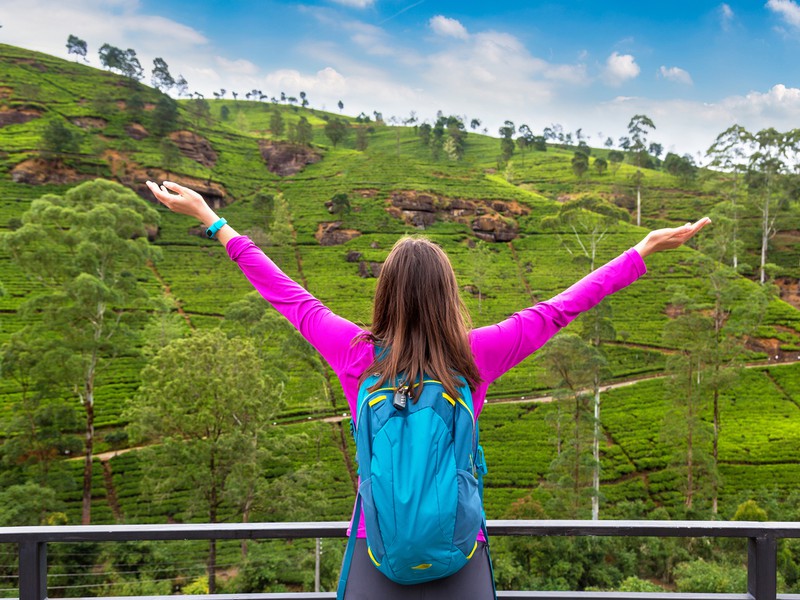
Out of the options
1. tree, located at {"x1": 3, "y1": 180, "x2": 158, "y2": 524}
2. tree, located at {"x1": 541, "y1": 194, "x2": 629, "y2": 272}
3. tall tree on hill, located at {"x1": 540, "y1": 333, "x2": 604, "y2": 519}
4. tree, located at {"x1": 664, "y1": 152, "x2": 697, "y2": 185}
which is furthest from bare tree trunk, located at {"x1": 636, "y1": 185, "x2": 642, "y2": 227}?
tree, located at {"x1": 3, "y1": 180, "x2": 158, "y2": 524}

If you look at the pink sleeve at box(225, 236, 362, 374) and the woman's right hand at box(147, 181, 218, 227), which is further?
the woman's right hand at box(147, 181, 218, 227)

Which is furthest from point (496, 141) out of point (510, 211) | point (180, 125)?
→ point (180, 125)

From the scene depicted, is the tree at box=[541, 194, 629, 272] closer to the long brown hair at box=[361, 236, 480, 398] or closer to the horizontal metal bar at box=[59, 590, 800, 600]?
the horizontal metal bar at box=[59, 590, 800, 600]

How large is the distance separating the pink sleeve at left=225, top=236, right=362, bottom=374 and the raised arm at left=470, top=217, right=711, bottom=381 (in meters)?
0.36

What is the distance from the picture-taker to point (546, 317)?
1535 mm

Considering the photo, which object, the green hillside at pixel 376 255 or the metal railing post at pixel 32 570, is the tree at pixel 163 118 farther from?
A: the metal railing post at pixel 32 570

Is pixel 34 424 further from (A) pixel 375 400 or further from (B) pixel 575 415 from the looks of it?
(A) pixel 375 400

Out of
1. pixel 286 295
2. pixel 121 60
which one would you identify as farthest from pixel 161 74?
pixel 286 295

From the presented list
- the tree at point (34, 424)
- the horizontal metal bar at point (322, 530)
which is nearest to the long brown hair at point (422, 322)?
the horizontal metal bar at point (322, 530)

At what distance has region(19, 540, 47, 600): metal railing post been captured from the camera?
190cm

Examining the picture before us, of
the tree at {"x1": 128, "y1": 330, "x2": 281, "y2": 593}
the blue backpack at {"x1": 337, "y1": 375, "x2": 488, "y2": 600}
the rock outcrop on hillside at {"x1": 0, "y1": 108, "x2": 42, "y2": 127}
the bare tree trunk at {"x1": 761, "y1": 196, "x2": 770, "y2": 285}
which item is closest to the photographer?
the blue backpack at {"x1": 337, "y1": 375, "x2": 488, "y2": 600}

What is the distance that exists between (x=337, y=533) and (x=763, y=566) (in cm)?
152

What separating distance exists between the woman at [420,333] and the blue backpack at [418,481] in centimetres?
7

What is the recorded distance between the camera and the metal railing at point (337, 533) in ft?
6.04
